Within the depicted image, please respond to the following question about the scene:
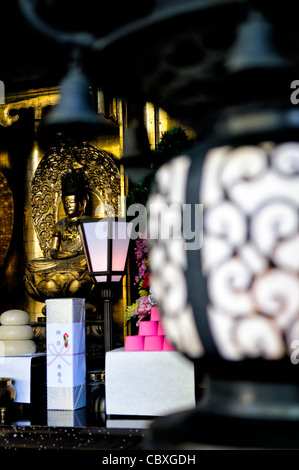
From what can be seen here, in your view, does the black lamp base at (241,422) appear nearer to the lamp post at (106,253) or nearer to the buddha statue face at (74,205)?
the lamp post at (106,253)

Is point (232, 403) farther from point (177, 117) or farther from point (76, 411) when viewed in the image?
point (76, 411)

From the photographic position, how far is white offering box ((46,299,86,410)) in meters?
2.02

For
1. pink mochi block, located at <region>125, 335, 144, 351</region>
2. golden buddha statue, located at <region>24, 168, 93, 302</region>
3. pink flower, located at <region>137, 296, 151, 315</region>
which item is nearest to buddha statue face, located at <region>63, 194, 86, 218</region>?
golden buddha statue, located at <region>24, 168, 93, 302</region>

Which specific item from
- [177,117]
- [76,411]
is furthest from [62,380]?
[177,117]

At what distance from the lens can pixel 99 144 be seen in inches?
191

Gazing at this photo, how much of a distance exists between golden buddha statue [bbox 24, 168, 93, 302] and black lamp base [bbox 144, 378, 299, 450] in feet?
13.0

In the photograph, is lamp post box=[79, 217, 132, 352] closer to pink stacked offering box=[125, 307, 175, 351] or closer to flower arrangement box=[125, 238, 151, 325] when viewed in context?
flower arrangement box=[125, 238, 151, 325]

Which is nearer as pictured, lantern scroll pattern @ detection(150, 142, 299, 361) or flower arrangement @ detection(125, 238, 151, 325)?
lantern scroll pattern @ detection(150, 142, 299, 361)

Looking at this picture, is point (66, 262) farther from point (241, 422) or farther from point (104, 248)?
point (241, 422)

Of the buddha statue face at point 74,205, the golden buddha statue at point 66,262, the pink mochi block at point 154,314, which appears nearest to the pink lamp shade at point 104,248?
the pink mochi block at point 154,314

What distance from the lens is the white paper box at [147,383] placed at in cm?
184

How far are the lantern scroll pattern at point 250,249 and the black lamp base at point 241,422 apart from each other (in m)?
0.04

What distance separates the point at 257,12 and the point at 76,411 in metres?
1.78

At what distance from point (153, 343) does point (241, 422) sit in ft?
4.93
